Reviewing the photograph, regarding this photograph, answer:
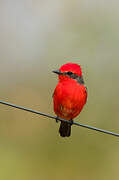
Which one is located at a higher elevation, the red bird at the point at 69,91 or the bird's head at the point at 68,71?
the bird's head at the point at 68,71

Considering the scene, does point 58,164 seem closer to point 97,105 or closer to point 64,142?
point 64,142

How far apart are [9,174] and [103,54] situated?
136 inches

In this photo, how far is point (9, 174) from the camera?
7.04 m

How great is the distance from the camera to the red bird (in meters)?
4.88

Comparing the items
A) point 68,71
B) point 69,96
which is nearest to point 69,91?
point 69,96

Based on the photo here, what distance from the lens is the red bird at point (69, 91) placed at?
488 cm

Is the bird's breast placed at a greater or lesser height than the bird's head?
lesser

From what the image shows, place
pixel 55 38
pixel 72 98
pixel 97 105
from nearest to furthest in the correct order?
pixel 72 98 < pixel 97 105 < pixel 55 38

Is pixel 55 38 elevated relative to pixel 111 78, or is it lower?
elevated

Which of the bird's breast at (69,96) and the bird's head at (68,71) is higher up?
the bird's head at (68,71)

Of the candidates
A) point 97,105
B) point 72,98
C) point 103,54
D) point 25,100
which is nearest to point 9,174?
point 25,100

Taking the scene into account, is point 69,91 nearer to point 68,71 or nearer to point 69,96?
point 69,96

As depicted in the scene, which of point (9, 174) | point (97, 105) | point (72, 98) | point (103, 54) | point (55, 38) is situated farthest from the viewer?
point (55, 38)

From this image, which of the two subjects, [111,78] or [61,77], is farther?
[111,78]
